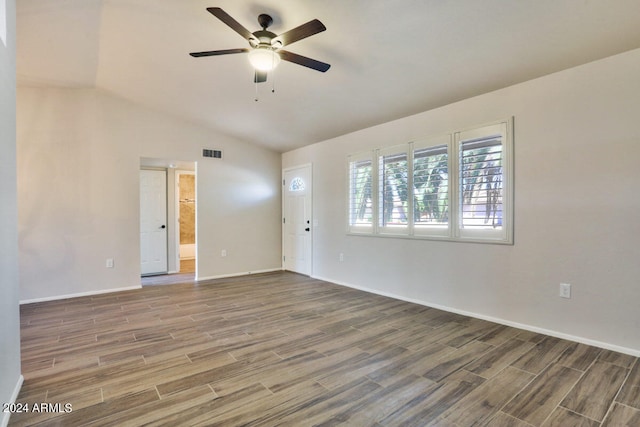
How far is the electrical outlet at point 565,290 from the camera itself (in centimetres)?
290

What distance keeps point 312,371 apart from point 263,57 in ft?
8.26

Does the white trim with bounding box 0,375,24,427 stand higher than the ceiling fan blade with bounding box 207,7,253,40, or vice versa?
the ceiling fan blade with bounding box 207,7,253,40

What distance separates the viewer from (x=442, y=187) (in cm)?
383

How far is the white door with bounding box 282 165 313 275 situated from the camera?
599cm

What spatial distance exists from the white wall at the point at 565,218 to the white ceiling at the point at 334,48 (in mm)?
233

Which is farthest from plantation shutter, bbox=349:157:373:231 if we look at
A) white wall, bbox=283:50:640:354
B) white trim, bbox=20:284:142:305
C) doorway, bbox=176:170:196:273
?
doorway, bbox=176:170:196:273

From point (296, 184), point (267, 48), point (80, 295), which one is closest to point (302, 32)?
point (267, 48)

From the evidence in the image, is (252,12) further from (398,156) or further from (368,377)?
(368,377)

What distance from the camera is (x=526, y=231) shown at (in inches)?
124

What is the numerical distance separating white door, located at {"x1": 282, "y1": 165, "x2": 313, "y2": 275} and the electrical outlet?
3894mm

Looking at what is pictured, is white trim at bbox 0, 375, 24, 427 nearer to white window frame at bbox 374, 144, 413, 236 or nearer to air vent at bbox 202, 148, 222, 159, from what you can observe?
white window frame at bbox 374, 144, 413, 236

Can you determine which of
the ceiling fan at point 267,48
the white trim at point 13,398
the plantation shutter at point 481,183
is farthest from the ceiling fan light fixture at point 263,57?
the white trim at point 13,398

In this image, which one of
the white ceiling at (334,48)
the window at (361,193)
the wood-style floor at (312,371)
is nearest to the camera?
the wood-style floor at (312,371)

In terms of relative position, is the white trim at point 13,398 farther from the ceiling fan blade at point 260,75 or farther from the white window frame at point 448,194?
the white window frame at point 448,194
